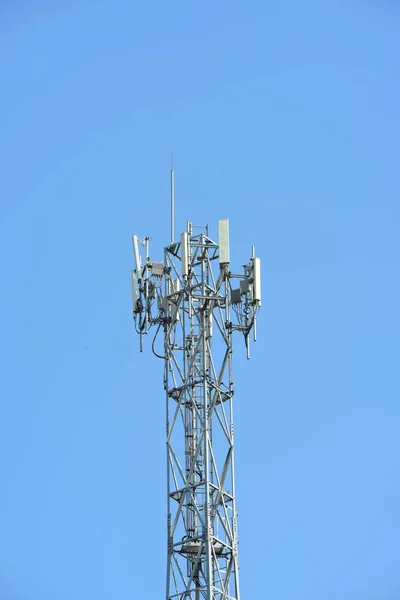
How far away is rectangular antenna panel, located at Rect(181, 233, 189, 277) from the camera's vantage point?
136m

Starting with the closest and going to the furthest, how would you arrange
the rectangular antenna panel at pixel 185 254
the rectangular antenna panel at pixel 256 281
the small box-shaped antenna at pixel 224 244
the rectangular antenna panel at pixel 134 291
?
the rectangular antenna panel at pixel 185 254, the small box-shaped antenna at pixel 224 244, the rectangular antenna panel at pixel 256 281, the rectangular antenna panel at pixel 134 291

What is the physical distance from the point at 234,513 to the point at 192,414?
5251mm

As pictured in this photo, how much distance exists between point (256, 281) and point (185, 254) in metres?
3.70

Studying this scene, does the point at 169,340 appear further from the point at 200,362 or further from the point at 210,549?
the point at 210,549

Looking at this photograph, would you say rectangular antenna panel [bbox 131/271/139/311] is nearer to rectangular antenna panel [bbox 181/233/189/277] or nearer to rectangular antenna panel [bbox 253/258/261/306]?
rectangular antenna panel [bbox 181/233/189/277]

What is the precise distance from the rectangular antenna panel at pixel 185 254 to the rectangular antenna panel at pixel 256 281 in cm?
335

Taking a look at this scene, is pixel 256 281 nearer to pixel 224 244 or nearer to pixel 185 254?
pixel 224 244

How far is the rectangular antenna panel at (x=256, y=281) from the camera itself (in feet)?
450

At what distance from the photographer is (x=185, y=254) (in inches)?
5374

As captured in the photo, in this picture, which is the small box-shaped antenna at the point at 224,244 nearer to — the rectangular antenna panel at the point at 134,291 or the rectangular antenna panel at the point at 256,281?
the rectangular antenna panel at the point at 256,281

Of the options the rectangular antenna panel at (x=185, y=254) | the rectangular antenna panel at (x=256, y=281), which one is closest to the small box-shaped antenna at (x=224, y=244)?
the rectangular antenna panel at (x=185, y=254)

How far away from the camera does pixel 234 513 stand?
134125mm

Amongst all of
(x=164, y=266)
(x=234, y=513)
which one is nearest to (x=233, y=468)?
(x=234, y=513)

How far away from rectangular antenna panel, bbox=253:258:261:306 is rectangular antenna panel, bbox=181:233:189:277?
335 cm
